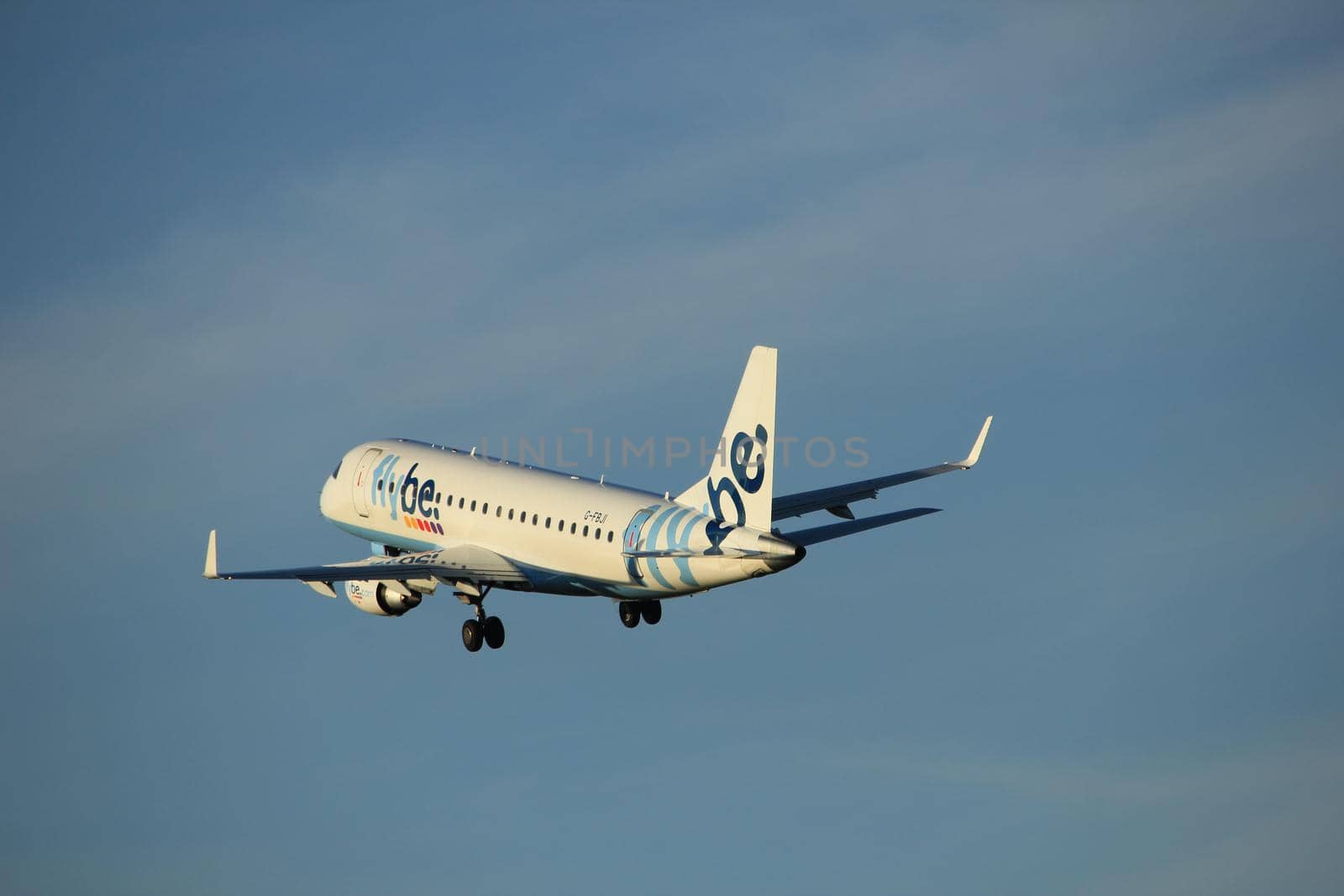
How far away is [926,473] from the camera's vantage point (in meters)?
84.4

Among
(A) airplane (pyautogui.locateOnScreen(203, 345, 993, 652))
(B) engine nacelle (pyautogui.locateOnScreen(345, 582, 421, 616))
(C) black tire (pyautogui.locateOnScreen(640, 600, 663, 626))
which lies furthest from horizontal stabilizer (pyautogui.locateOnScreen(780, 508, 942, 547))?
(B) engine nacelle (pyautogui.locateOnScreen(345, 582, 421, 616))

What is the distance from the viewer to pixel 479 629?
7938 cm

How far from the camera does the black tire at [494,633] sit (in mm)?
79500

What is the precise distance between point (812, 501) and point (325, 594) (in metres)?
19.2

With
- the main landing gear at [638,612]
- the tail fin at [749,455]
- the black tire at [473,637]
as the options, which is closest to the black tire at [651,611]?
the main landing gear at [638,612]

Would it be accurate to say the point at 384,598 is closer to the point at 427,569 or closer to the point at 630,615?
the point at 427,569

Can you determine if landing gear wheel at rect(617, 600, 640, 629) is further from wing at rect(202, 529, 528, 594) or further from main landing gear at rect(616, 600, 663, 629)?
wing at rect(202, 529, 528, 594)

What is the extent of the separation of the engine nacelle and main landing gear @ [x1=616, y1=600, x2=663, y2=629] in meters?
7.93

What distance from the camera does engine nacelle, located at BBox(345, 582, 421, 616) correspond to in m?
80.6

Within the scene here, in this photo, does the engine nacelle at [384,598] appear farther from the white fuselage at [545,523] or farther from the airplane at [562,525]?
the white fuselage at [545,523]

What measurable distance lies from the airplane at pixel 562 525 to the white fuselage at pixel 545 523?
7 centimetres

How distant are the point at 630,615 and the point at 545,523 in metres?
5.71

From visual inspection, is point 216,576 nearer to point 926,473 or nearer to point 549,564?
point 549,564

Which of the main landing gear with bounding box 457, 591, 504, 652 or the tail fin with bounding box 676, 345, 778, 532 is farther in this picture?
the main landing gear with bounding box 457, 591, 504, 652
